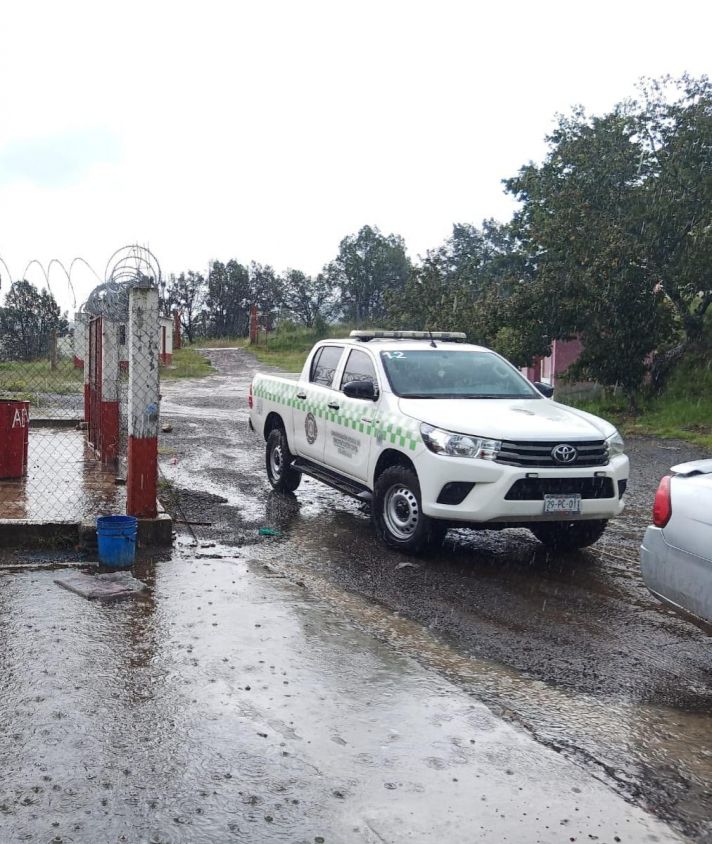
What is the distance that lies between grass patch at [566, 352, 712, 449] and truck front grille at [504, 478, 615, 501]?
10684mm

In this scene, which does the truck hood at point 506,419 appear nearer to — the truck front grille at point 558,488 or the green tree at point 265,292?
the truck front grille at point 558,488

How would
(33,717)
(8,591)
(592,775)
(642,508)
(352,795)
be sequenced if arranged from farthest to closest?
(642,508) < (8,591) < (33,717) < (592,775) < (352,795)

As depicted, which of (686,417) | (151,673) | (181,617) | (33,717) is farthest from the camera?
(686,417)

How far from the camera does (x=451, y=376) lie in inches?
332

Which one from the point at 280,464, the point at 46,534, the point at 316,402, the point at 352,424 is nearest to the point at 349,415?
the point at 352,424

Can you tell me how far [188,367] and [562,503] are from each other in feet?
111

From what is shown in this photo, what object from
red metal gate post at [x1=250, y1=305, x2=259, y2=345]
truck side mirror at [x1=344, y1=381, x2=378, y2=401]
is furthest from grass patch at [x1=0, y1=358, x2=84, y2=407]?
red metal gate post at [x1=250, y1=305, x2=259, y2=345]

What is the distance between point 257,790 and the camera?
351 cm

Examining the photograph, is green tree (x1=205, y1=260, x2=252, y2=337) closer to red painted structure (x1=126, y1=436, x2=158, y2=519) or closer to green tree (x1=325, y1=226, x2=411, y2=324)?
green tree (x1=325, y1=226, x2=411, y2=324)

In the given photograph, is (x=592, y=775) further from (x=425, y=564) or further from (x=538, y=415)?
(x=538, y=415)

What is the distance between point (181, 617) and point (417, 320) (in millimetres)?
30836

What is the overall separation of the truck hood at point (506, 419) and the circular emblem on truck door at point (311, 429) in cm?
168

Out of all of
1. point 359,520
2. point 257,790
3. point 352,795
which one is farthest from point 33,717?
point 359,520

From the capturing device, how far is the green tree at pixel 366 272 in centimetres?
7038
